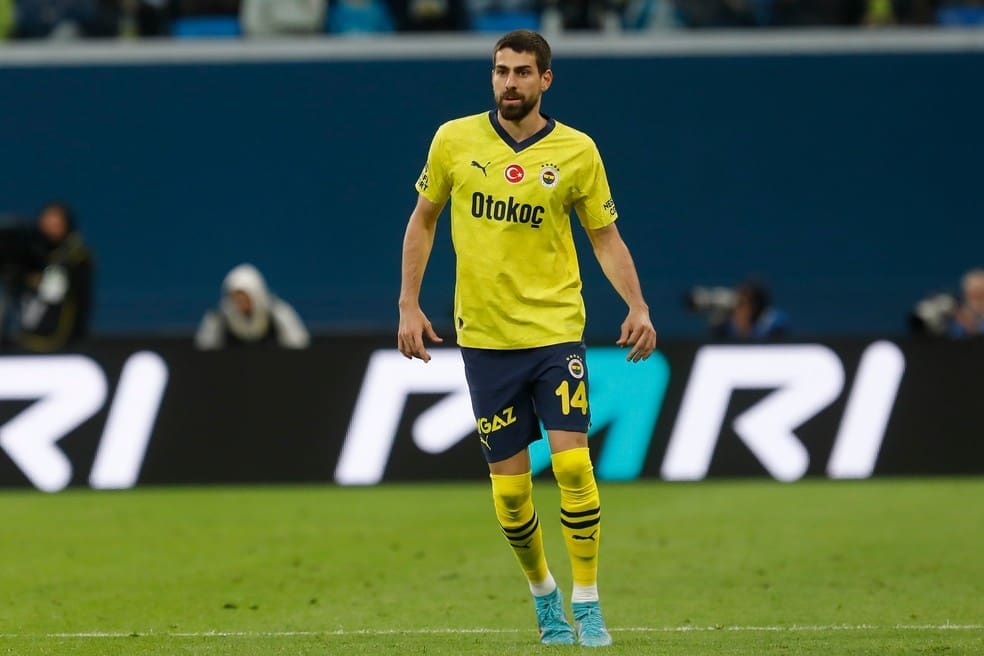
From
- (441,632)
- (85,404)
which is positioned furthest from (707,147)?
(441,632)

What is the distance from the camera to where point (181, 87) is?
20.8 m

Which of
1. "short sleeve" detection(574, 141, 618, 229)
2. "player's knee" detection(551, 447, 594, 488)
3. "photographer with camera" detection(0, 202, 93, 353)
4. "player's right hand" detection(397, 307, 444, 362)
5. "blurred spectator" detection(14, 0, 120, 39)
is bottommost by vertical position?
"photographer with camera" detection(0, 202, 93, 353)

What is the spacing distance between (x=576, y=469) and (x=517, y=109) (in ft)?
4.53

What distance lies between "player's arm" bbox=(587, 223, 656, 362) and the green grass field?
1.15 m

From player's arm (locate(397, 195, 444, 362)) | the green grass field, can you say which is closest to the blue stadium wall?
the green grass field

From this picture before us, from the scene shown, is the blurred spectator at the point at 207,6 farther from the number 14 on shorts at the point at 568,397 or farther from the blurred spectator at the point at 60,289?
the number 14 on shorts at the point at 568,397

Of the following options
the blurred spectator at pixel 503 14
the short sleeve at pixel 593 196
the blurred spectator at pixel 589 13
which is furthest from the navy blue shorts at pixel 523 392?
the blurred spectator at pixel 589 13

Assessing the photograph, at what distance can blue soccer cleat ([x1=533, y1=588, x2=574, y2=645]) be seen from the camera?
7.10m

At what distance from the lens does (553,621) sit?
23.5 ft

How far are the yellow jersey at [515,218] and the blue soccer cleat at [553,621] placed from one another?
103cm

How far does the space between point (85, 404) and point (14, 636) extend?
21.0ft

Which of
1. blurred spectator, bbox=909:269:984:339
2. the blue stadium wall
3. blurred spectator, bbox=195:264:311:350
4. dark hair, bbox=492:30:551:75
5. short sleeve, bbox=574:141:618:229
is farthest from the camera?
the blue stadium wall

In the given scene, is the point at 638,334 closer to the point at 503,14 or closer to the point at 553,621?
the point at 553,621

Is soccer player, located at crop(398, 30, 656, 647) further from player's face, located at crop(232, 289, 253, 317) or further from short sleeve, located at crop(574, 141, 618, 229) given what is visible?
player's face, located at crop(232, 289, 253, 317)
